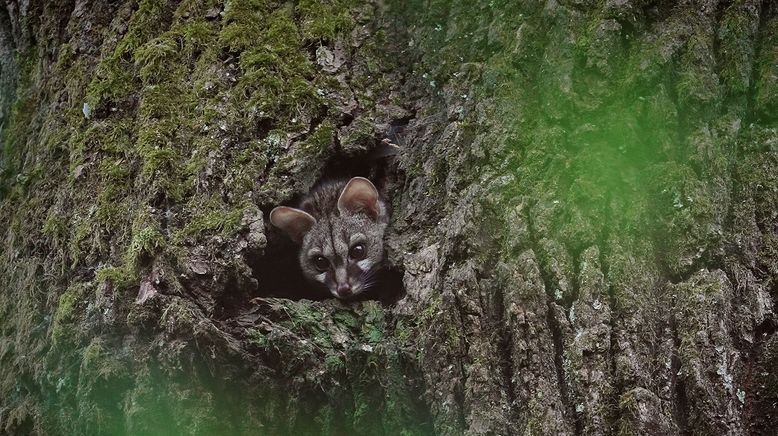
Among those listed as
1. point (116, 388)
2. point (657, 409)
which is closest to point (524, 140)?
point (657, 409)

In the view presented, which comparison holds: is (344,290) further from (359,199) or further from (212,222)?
(212,222)

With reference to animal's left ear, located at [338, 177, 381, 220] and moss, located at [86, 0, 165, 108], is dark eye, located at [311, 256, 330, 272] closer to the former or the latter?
animal's left ear, located at [338, 177, 381, 220]

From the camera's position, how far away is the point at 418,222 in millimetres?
4672

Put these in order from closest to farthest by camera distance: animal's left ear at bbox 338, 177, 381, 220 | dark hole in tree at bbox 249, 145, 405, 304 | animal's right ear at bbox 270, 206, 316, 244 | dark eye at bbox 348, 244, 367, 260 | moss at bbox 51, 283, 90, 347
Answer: moss at bbox 51, 283, 90, 347
dark hole in tree at bbox 249, 145, 405, 304
animal's right ear at bbox 270, 206, 316, 244
animal's left ear at bbox 338, 177, 381, 220
dark eye at bbox 348, 244, 367, 260

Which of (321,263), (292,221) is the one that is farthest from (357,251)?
(292,221)

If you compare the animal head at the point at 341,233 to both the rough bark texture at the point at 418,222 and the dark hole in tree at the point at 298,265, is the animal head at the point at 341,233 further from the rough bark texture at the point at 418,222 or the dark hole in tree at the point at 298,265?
the rough bark texture at the point at 418,222

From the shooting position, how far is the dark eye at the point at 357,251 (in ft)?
21.0

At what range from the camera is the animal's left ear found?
18.7ft

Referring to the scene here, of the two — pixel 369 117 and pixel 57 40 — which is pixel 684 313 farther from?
pixel 57 40

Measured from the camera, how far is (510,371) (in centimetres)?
371

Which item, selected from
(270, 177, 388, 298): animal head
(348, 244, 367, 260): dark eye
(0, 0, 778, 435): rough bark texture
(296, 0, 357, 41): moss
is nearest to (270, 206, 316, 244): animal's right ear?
(270, 177, 388, 298): animal head

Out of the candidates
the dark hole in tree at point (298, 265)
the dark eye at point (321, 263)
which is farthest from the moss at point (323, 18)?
the dark eye at point (321, 263)

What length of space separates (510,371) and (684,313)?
30.8 inches

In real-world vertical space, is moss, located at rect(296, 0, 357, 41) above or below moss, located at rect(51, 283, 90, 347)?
above
